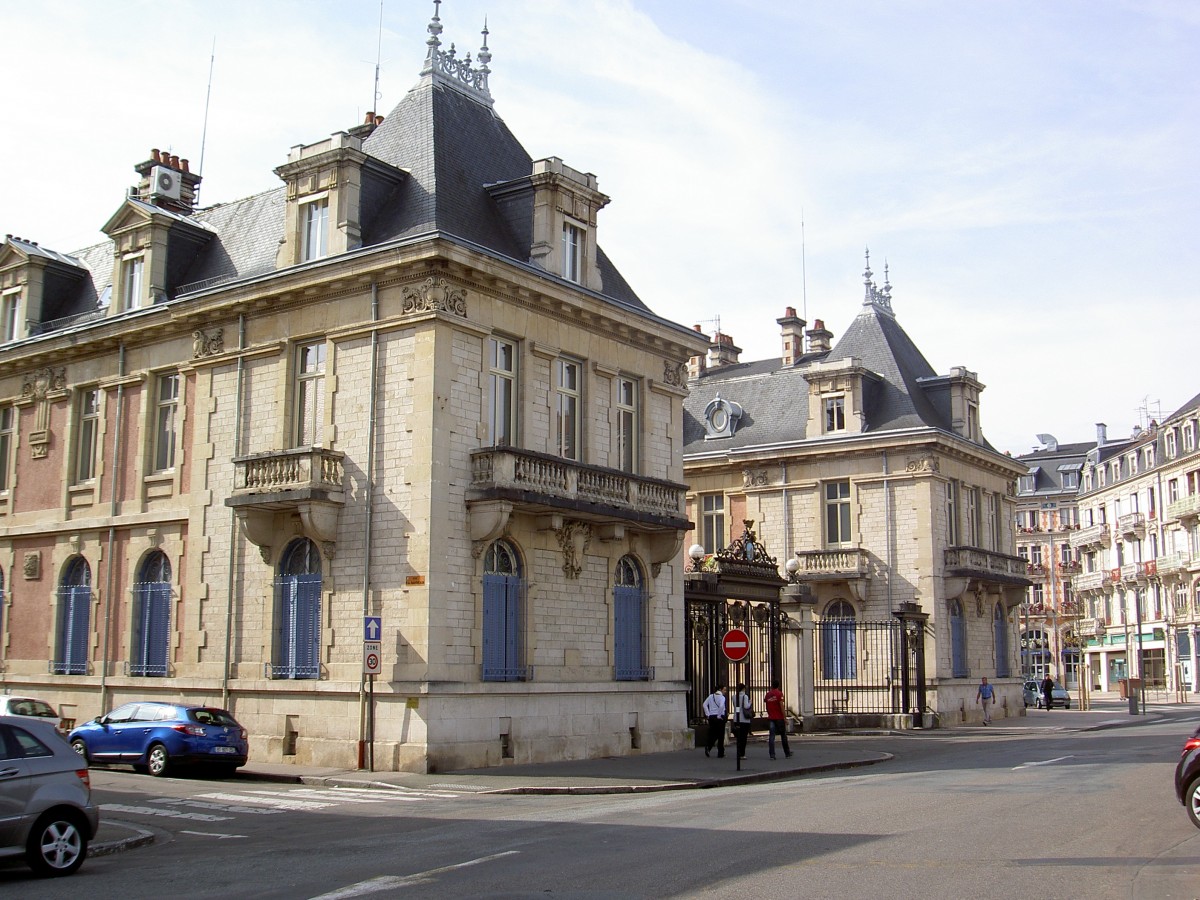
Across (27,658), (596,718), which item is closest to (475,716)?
(596,718)

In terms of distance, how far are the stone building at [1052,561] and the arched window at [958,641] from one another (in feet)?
140

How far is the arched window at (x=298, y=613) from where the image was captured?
934 inches

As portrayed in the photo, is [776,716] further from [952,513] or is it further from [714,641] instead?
[952,513]

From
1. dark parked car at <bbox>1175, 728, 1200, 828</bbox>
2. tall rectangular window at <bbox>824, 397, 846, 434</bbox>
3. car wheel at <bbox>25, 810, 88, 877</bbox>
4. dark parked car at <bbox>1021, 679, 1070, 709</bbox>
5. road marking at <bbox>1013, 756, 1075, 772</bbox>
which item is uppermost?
tall rectangular window at <bbox>824, 397, 846, 434</bbox>

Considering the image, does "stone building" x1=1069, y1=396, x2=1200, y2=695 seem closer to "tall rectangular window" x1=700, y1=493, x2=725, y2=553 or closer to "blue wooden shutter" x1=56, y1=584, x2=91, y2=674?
"tall rectangular window" x1=700, y1=493, x2=725, y2=553

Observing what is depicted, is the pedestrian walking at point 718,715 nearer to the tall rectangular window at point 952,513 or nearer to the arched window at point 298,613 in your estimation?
the arched window at point 298,613

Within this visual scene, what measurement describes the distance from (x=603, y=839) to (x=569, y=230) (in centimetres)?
1612

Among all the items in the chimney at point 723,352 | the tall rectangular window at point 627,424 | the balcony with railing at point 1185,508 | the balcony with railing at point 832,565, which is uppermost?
the chimney at point 723,352

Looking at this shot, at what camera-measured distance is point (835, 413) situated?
43188 mm

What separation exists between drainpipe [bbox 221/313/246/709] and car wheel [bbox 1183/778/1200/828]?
1782 cm

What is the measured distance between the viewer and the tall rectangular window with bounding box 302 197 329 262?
2483 centimetres

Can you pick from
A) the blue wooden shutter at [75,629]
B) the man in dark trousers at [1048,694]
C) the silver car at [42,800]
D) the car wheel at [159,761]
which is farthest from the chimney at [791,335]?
the silver car at [42,800]

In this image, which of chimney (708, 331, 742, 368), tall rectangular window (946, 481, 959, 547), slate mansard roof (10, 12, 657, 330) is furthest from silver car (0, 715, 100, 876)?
chimney (708, 331, 742, 368)

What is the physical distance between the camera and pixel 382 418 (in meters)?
23.2
